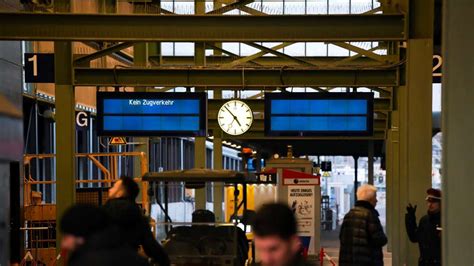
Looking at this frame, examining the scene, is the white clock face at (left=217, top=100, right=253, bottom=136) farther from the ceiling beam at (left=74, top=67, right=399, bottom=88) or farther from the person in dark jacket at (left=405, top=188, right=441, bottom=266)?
the person in dark jacket at (left=405, top=188, right=441, bottom=266)

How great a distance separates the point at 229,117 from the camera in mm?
23188

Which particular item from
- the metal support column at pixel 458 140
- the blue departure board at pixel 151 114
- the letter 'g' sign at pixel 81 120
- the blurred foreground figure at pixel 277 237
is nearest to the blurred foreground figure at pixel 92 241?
the blurred foreground figure at pixel 277 237

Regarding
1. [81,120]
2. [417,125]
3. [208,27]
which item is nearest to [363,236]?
[208,27]

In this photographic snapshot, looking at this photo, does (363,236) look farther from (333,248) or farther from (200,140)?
(200,140)

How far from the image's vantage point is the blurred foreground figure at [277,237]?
154 inches

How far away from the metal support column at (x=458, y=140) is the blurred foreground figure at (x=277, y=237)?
4.55 meters

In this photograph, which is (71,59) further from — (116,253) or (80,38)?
(116,253)

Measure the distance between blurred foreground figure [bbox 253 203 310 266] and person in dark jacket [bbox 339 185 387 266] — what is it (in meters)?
5.72

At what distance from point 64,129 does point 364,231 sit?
9.44 m

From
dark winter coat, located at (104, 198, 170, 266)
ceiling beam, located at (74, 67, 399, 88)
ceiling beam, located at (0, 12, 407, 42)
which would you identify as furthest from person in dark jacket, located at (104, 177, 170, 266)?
ceiling beam, located at (74, 67, 399, 88)

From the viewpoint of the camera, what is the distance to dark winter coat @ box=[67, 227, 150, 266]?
4.42m

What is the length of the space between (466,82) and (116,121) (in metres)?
11.1

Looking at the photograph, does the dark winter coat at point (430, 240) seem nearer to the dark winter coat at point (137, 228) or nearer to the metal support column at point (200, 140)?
the dark winter coat at point (137, 228)

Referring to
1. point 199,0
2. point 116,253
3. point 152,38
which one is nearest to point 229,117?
point 199,0
